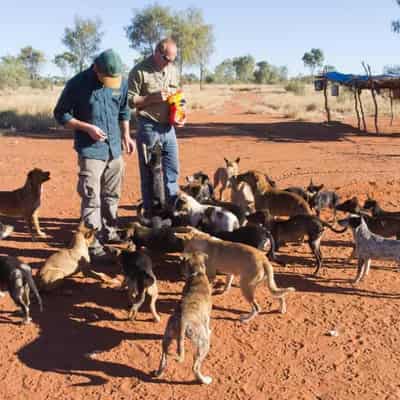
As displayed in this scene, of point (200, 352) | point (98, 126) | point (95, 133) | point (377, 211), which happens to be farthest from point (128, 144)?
point (377, 211)

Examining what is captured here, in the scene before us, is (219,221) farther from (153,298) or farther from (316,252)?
(153,298)

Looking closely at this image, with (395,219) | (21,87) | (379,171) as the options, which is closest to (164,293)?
(395,219)

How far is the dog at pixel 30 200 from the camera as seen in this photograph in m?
8.42

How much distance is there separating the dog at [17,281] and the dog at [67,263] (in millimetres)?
608

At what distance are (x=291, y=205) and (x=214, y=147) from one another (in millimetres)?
11414

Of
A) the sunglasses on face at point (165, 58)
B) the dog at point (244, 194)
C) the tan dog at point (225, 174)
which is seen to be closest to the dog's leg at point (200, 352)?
the sunglasses on face at point (165, 58)

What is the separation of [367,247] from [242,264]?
6.24 ft

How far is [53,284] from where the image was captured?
20.3ft

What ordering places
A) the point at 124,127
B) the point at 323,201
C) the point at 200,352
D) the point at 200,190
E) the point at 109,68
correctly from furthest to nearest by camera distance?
1. the point at 200,190
2. the point at 323,201
3. the point at 124,127
4. the point at 109,68
5. the point at 200,352

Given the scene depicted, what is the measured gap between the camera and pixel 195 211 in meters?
7.69

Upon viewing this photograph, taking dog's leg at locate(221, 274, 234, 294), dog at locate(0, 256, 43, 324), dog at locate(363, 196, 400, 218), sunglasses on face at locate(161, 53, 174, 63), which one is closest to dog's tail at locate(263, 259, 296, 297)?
dog's leg at locate(221, 274, 234, 294)

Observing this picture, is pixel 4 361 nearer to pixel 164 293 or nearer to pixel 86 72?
pixel 164 293

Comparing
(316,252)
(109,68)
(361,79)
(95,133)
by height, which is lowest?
(316,252)

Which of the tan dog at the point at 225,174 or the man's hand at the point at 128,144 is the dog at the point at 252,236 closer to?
the man's hand at the point at 128,144
